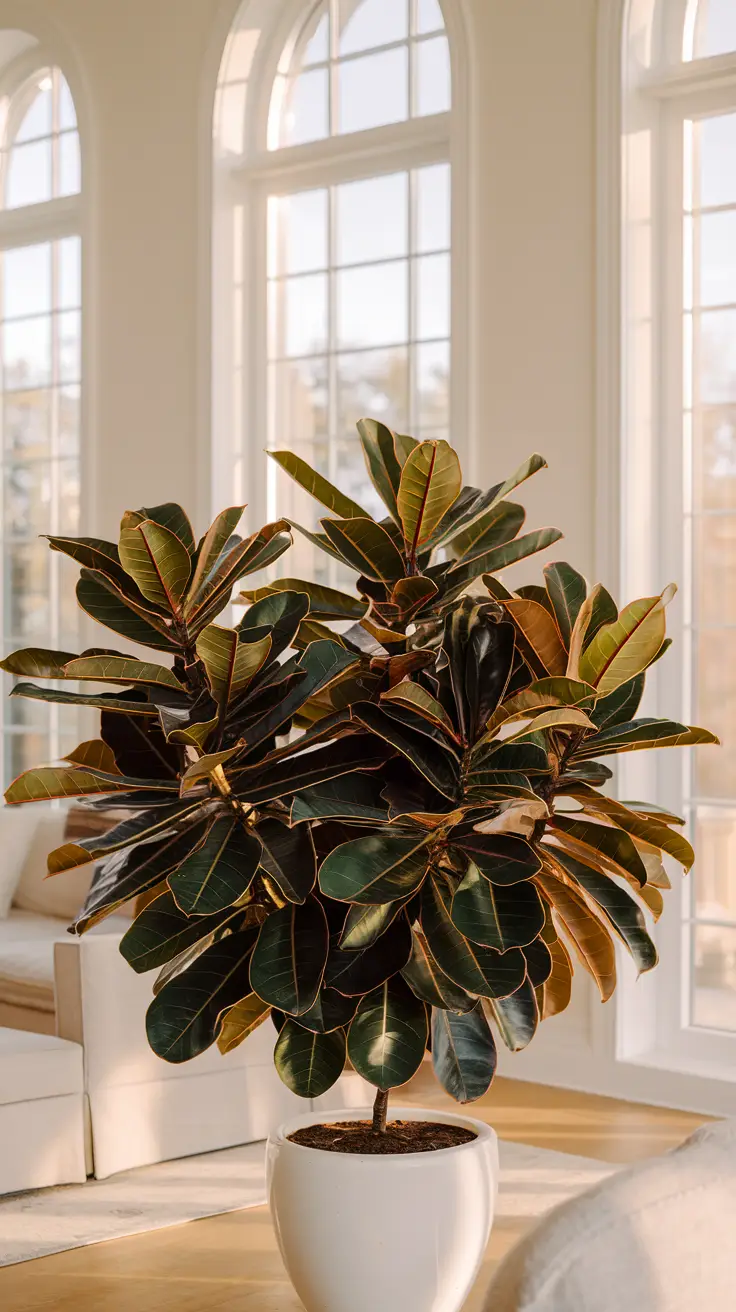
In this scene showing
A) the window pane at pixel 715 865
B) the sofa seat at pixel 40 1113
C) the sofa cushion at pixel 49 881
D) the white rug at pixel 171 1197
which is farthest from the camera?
the sofa cushion at pixel 49 881

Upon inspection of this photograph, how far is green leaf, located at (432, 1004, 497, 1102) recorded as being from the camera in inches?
82.1

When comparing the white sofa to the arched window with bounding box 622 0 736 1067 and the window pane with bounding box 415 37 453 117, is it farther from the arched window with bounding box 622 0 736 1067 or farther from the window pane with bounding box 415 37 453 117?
the window pane with bounding box 415 37 453 117

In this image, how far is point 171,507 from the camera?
208 centimetres

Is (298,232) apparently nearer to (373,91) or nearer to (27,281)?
(373,91)

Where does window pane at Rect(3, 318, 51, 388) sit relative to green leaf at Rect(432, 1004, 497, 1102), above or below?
above

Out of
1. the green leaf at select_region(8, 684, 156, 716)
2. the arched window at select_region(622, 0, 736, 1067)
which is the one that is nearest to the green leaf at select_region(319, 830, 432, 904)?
the green leaf at select_region(8, 684, 156, 716)

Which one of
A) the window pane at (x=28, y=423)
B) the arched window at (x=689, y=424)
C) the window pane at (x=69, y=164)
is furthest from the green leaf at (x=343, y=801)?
the window pane at (x=69, y=164)

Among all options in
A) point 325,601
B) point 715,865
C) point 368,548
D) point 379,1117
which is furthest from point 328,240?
point 379,1117

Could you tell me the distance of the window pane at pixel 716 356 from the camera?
4812mm

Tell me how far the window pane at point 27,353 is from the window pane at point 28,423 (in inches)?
2.6

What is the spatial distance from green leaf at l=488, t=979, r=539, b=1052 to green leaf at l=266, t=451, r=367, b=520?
28.2 inches

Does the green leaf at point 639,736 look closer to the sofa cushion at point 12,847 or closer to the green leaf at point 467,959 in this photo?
the green leaf at point 467,959

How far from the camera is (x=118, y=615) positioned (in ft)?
6.68

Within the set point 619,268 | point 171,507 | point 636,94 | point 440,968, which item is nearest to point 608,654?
point 440,968
